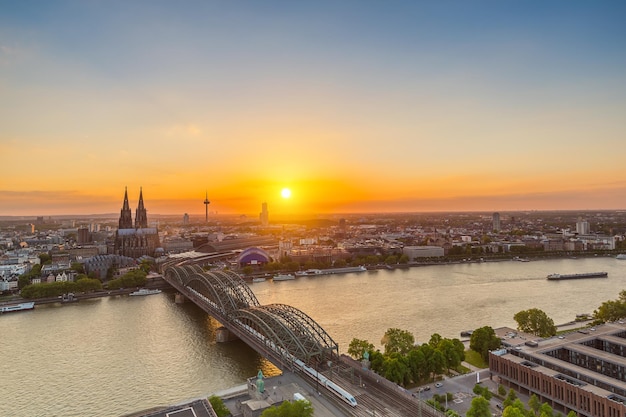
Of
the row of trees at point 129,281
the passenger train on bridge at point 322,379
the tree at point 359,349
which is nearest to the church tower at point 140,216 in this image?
the row of trees at point 129,281

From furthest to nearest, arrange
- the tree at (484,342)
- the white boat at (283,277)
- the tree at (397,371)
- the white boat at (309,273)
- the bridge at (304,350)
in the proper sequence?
the white boat at (309,273)
the white boat at (283,277)
the tree at (484,342)
the tree at (397,371)
the bridge at (304,350)

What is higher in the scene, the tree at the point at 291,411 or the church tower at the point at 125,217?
the church tower at the point at 125,217

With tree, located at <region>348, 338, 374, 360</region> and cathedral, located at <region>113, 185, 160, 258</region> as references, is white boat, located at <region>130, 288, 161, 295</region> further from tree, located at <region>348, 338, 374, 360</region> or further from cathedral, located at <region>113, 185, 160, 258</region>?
tree, located at <region>348, 338, 374, 360</region>

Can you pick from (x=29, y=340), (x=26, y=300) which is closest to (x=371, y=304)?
(x=29, y=340)

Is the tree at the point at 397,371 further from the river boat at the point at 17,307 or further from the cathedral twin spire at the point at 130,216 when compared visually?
the cathedral twin spire at the point at 130,216

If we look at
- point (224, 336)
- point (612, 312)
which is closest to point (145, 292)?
point (224, 336)

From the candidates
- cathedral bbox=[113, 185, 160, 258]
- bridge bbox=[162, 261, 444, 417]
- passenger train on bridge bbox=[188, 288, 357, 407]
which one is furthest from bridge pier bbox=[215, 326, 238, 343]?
cathedral bbox=[113, 185, 160, 258]
